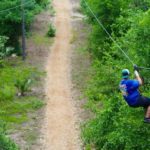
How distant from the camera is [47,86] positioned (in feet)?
111

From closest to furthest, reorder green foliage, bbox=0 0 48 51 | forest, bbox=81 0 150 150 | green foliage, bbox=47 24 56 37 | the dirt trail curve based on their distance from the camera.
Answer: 1. forest, bbox=81 0 150 150
2. the dirt trail curve
3. green foliage, bbox=0 0 48 51
4. green foliage, bbox=47 24 56 37

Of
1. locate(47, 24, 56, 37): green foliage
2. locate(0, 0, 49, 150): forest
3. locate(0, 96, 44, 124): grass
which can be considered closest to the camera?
locate(0, 96, 44, 124): grass

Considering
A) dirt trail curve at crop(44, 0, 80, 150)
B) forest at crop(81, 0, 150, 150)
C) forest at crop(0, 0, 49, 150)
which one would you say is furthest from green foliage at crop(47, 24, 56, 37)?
forest at crop(81, 0, 150, 150)

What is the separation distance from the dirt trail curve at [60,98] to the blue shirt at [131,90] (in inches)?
374

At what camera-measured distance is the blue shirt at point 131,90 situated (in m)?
15.7

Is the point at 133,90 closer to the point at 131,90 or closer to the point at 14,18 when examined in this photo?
the point at 131,90

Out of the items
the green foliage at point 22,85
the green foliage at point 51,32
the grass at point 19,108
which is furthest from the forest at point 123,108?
the green foliage at point 51,32

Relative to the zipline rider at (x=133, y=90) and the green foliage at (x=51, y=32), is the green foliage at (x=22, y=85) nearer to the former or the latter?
the green foliage at (x=51, y=32)

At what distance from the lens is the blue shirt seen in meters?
15.7

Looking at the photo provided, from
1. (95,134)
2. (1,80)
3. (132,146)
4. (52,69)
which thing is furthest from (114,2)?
(132,146)

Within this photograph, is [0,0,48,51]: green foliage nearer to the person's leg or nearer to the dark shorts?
the person's leg

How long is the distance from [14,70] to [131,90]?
21609mm

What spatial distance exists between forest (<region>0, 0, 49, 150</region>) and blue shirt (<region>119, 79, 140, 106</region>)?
11.8 metres

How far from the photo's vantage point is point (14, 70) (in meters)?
36.4
